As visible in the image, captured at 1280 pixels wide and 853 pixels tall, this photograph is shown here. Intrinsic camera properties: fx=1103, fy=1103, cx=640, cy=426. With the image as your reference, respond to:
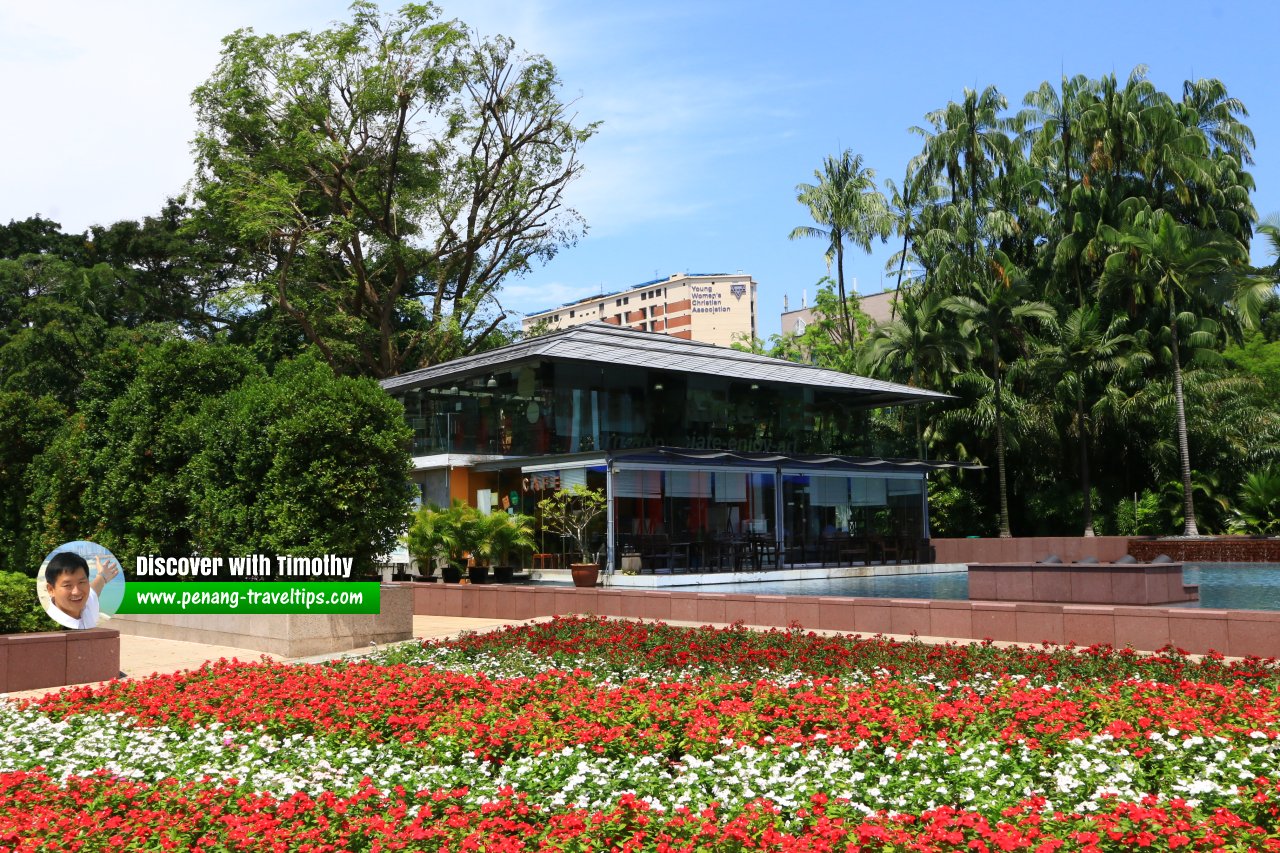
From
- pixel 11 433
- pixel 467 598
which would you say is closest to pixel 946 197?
pixel 467 598

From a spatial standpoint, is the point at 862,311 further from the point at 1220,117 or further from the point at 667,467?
the point at 667,467

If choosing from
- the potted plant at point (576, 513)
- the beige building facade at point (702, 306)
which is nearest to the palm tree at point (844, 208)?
the potted plant at point (576, 513)

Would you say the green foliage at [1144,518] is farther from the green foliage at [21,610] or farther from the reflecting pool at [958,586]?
the green foliage at [21,610]

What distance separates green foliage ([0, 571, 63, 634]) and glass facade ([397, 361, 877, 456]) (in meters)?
17.4

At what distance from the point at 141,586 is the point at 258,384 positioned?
14.7 ft

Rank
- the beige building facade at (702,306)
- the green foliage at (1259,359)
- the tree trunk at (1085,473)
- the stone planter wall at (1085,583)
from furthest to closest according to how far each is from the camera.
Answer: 1. the beige building facade at (702,306)
2. the green foliage at (1259,359)
3. the tree trunk at (1085,473)
4. the stone planter wall at (1085,583)

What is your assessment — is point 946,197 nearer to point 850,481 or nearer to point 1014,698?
point 850,481

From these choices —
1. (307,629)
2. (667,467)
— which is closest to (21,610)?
(307,629)

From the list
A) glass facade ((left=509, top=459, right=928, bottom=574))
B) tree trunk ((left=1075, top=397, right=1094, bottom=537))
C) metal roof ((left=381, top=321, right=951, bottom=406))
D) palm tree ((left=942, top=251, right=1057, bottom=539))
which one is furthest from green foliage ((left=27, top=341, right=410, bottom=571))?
tree trunk ((left=1075, top=397, right=1094, bottom=537))

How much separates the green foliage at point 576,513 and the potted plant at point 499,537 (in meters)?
1.90

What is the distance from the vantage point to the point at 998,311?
41875mm

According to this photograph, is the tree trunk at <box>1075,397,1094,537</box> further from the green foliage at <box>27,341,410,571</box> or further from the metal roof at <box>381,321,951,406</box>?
the green foliage at <box>27,341,410,571</box>

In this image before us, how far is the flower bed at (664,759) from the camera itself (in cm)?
541

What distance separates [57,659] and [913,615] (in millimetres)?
10803
